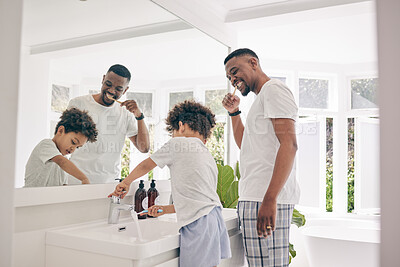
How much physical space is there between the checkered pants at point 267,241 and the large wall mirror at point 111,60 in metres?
0.65

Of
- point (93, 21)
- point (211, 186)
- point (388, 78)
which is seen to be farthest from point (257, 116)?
point (388, 78)

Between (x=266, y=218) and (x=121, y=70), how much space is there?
39.9 inches

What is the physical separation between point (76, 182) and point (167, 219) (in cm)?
57

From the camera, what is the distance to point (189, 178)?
5.14 ft

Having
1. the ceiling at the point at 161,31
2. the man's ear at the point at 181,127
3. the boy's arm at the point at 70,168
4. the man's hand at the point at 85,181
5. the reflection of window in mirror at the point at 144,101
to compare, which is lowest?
the man's hand at the point at 85,181

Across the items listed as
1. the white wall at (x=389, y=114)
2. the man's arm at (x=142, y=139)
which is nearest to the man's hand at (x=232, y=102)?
the man's arm at (x=142, y=139)

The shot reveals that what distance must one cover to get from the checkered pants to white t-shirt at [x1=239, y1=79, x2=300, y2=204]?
5cm

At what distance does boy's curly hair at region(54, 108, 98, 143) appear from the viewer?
1507 millimetres

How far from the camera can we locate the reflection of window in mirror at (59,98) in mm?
1455

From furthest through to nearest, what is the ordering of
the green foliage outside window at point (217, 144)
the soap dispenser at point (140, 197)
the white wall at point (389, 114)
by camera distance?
1. the green foliage outside window at point (217, 144)
2. the soap dispenser at point (140, 197)
3. the white wall at point (389, 114)

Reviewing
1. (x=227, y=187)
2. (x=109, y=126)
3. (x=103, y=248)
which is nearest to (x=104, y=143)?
(x=109, y=126)

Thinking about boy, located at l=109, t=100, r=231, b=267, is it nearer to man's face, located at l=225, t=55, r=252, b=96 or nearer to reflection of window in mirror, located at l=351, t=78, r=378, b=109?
man's face, located at l=225, t=55, r=252, b=96

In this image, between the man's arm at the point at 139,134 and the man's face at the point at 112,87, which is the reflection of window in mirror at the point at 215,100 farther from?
the man's face at the point at 112,87

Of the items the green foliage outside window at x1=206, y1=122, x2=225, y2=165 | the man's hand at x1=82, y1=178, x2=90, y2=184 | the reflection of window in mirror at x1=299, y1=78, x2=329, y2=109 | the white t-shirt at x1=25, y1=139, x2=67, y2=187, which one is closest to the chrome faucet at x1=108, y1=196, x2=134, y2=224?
the man's hand at x1=82, y1=178, x2=90, y2=184
